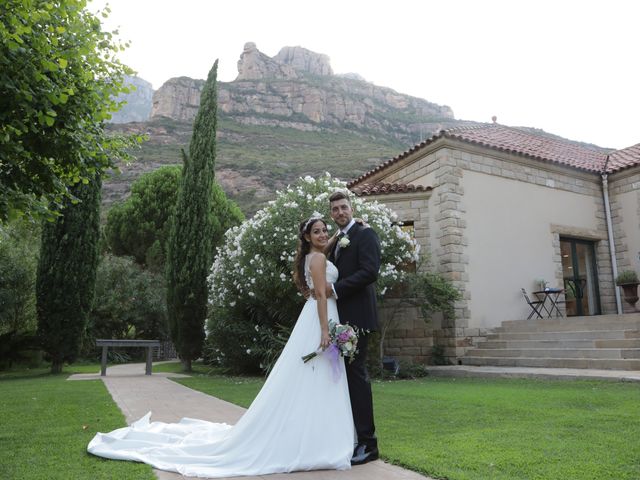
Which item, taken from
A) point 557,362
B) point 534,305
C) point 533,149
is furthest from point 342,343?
point 533,149

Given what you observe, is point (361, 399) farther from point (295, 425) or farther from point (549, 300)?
point (549, 300)

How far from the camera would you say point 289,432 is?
3244 mm

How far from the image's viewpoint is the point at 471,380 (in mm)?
8836

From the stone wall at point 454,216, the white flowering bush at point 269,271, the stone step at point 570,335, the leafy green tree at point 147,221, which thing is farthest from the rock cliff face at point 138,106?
the stone step at point 570,335

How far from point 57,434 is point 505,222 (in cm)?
1078

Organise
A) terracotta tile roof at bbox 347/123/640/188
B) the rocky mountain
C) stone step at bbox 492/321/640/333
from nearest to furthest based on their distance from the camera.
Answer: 1. stone step at bbox 492/321/640/333
2. terracotta tile roof at bbox 347/123/640/188
3. the rocky mountain

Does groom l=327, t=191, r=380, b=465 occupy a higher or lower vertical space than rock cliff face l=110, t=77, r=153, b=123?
lower

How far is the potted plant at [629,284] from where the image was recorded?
40.4ft

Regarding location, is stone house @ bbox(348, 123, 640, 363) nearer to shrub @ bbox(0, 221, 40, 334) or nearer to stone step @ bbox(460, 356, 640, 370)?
stone step @ bbox(460, 356, 640, 370)

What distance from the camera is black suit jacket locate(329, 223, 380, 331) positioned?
3479mm

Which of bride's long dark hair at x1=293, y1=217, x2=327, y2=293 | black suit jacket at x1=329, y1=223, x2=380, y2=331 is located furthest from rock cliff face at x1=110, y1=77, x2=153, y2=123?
black suit jacket at x1=329, y1=223, x2=380, y2=331

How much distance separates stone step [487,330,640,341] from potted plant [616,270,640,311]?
11.9 feet

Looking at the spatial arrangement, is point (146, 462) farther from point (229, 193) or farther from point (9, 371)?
point (229, 193)

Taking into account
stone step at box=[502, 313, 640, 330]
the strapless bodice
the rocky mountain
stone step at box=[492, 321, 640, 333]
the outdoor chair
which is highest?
the rocky mountain
